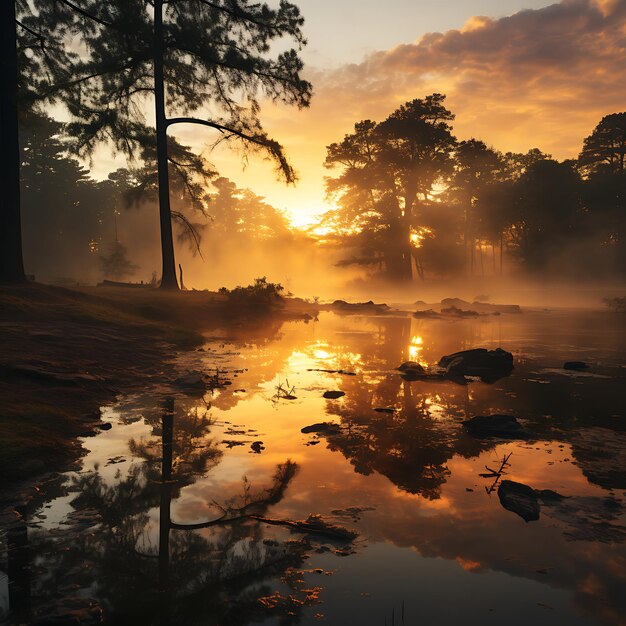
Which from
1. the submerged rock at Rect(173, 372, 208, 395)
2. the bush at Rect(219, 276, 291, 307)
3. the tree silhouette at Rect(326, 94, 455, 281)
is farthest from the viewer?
the tree silhouette at Rect(326, 94, 455, 281)

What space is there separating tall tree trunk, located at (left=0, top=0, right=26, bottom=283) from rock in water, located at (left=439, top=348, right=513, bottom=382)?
11945mm

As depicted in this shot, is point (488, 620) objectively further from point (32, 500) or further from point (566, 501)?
point (32, 500)

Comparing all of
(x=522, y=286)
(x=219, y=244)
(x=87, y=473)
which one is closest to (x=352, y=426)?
(x=87, y=473)

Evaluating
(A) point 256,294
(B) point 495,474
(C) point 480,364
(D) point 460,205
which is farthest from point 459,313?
(D) point 460,205

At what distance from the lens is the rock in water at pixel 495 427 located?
649cm

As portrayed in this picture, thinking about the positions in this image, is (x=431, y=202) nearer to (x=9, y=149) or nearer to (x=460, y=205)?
(x=460, y=205)

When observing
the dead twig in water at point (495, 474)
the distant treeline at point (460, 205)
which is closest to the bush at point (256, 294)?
the dead twig in water at point (495, 474)

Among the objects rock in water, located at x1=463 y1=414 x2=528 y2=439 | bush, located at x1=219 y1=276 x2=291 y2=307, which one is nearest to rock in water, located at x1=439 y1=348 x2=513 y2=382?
rock in water, located at x1=463 y1=414 x2=528 y2=439

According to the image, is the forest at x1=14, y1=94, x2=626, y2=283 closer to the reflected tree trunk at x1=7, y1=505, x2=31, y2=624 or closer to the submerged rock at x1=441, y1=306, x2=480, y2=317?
the submerged rock at x1=441, y1=306, x2=480, y2=317

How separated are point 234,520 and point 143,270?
2947 inches

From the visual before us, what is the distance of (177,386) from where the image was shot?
8.91m

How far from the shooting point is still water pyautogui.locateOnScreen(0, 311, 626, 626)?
3.04 meters

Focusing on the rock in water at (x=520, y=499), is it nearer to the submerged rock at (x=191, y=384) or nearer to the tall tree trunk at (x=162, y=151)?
the submerged rock at (x=191, y=384)

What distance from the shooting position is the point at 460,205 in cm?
5438
